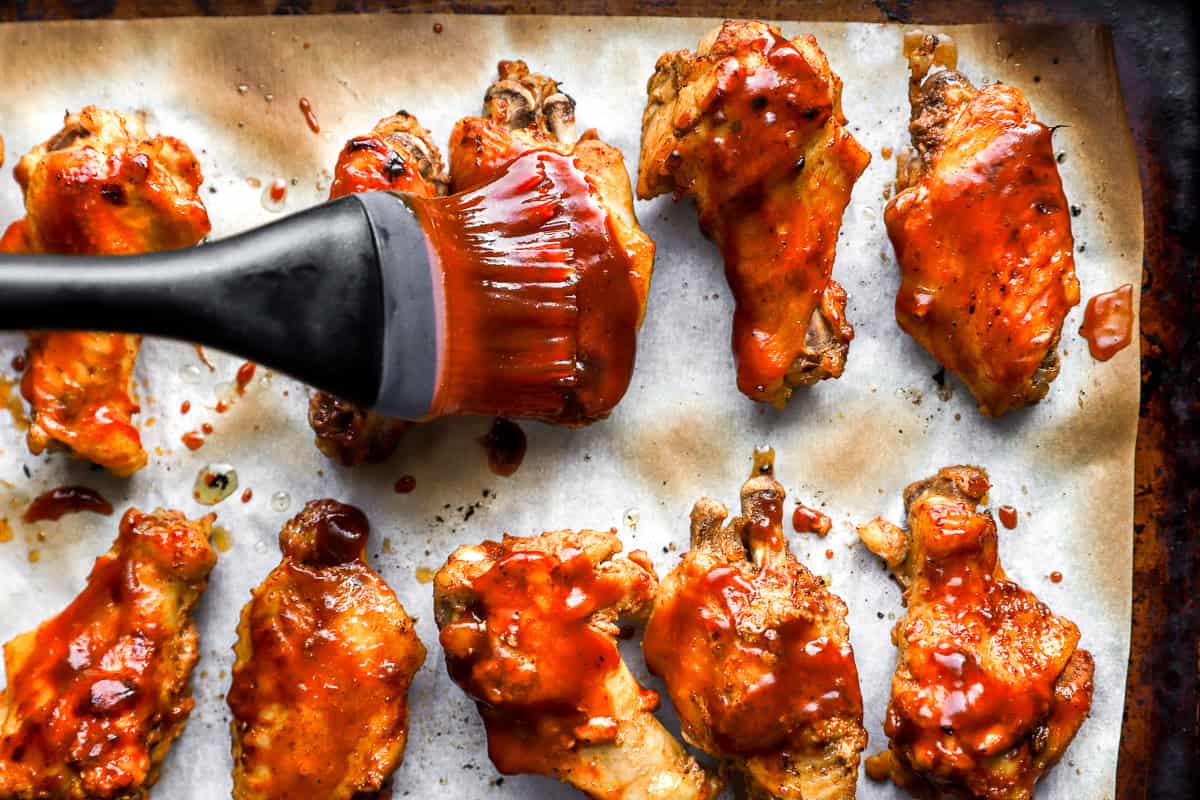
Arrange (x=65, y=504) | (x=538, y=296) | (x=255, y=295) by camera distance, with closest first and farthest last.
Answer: (x=255, y=295), (x=538, y=296), (x=65, y=504)

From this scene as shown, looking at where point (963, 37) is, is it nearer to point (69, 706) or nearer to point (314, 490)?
point (314, 490)

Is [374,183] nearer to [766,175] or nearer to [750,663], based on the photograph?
[766,175]

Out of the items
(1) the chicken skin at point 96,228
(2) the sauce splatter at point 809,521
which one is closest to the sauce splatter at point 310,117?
(1) the chicken skin at point 96,228

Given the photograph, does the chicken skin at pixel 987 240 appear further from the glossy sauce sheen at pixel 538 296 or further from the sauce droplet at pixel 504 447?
the sauce droplet at pixel 504 447

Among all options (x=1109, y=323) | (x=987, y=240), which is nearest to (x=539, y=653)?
(x=987, y=240)

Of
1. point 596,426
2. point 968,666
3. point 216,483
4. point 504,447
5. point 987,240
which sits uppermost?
point 987,240

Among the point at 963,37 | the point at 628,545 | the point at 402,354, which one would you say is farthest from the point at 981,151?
the point at 402,354

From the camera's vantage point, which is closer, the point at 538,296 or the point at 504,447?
the point at 538,296
